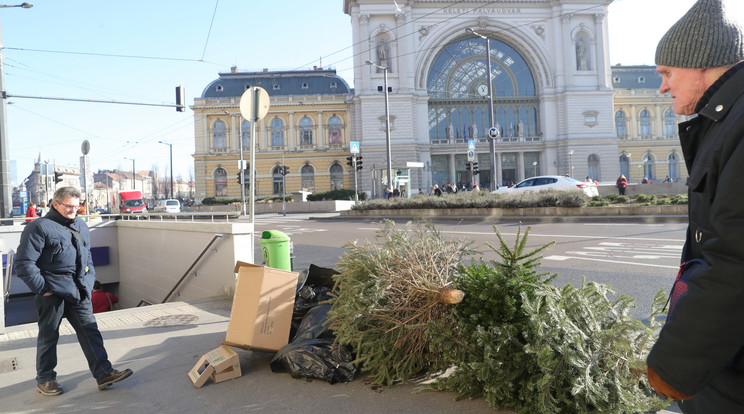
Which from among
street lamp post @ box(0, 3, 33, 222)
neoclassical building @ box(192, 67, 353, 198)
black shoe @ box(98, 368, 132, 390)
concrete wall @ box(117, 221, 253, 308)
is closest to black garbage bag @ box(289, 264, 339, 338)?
black shoe @ box(98, 368, 132, 390)

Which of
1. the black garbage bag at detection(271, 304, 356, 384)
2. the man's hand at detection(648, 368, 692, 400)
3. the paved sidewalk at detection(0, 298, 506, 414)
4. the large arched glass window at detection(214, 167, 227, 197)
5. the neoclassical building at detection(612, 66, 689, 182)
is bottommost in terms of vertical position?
the paved sidewalk at detection(0, 298, 506, 414)

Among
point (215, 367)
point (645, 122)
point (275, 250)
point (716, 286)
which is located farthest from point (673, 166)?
point (716, 286)

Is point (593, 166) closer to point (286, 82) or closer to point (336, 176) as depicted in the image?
point (336, 176)

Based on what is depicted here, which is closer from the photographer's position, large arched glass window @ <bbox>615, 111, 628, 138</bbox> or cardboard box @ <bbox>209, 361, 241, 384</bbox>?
cardboard box @ <bbox>209, 361, 241, 384</bbox>

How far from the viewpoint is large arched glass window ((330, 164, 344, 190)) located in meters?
63.9

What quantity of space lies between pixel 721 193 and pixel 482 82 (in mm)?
63991

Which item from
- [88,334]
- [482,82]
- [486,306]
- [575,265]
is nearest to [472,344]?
[486,306]

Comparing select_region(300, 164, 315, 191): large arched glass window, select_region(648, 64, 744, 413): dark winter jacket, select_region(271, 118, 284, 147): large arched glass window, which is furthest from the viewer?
select_region(271, 118, 284, 147): large arched glass window

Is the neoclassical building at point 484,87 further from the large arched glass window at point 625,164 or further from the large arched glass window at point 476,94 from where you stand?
the large arched glass window at point 625,164

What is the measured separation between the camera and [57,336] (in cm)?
430

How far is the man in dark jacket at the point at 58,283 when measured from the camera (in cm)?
412

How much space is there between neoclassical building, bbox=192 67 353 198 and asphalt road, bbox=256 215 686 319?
4659 cm

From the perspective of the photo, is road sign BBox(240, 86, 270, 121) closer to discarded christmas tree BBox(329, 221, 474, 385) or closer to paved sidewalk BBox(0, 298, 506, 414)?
paved sidewalk BBox(0, 298, 506, 414)

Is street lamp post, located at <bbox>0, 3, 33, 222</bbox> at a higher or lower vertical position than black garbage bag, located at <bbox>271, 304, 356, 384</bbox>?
higher
